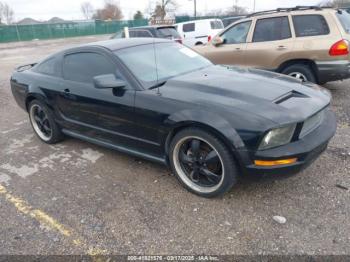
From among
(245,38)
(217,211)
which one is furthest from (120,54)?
(245,38)

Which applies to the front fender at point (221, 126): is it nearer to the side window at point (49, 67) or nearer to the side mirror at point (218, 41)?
the side window at point (49, 67)

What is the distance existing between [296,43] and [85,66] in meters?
4.05

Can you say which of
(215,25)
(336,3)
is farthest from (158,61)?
(336,3)

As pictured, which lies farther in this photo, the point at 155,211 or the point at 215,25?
the point at 215,25

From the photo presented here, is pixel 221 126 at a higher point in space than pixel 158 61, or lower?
lower

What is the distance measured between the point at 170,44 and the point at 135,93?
126 centimetres

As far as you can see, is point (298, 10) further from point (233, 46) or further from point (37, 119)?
point (37, 119)

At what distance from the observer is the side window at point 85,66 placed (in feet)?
11.6

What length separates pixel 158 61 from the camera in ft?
11.8

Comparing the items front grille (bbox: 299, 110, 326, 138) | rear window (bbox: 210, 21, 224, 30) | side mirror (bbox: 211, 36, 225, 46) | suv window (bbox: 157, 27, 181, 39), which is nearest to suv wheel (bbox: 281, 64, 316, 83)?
side mirror (bbox: 211, 36, 225, 46)

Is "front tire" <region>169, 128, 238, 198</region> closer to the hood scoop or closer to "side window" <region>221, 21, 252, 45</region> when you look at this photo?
the hood scoop

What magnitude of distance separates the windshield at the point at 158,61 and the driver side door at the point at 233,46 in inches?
104

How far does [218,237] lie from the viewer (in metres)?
2.48

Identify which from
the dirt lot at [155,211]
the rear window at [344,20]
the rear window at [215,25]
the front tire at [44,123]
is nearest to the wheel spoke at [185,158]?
the dirt lot at [155,211]
